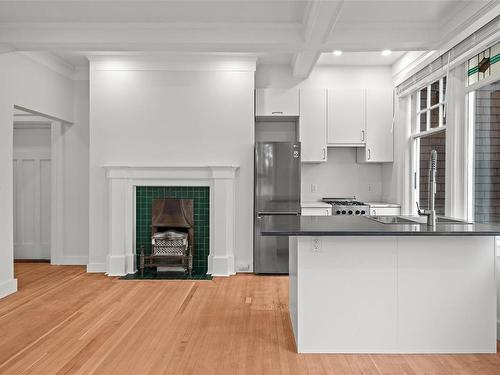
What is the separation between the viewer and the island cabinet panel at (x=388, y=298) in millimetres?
3025

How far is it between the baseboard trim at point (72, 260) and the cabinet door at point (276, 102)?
10.6 ft

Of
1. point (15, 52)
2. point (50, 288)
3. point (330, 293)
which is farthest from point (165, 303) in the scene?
point (15, 52)

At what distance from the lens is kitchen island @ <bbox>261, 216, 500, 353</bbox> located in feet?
9.93

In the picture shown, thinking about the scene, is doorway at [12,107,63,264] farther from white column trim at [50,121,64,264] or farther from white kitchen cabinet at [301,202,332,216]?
white kitchen cabinet at [301,202,332,216]

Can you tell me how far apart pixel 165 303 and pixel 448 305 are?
2591 millimetres

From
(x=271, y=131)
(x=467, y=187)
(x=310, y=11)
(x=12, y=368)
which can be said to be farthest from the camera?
(x=271, y=131)

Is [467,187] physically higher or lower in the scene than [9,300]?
higher

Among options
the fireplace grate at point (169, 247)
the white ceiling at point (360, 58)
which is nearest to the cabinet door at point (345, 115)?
the white ceiling at point (360, 58)

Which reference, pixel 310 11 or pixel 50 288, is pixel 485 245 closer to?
pixel 310 11

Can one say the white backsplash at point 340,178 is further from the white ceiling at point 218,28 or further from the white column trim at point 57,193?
the white column trim at point 57,193

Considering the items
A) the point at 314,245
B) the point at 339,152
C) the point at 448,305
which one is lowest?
the point at 448,305

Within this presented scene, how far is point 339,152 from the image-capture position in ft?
21.2

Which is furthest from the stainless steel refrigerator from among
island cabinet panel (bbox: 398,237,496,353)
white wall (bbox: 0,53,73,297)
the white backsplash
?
white wall (bbox: 0,53,73,297)

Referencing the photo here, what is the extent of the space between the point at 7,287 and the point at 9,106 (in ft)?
6.32
